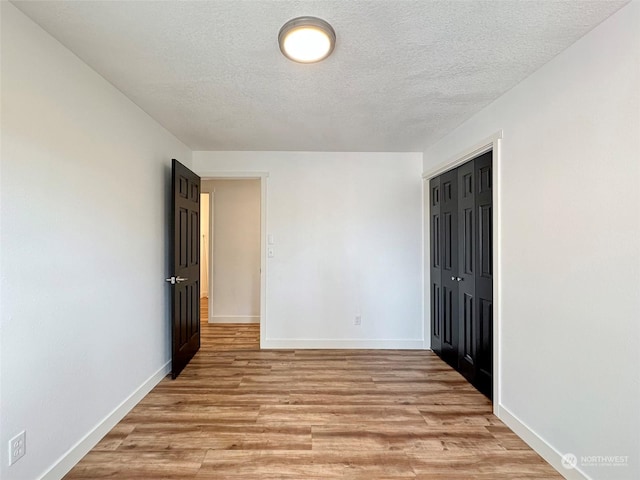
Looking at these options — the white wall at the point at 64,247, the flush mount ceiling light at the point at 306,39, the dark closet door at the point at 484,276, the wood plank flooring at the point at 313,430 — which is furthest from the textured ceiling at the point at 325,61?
the wood plank flooring at the point at 313,430

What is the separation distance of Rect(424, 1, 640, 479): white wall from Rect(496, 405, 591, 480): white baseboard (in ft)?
0.08

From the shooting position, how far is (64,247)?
5.63 ft

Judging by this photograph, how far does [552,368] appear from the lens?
1817 millimetres

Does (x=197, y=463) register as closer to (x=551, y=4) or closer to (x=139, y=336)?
(x=139, y=336)

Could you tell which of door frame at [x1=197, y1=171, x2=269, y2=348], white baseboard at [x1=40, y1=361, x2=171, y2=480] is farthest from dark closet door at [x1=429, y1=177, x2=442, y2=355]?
white baseboard at [x1=40, y1=361, x2=171, y2=480]

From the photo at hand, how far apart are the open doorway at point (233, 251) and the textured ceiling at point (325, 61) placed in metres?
2.19

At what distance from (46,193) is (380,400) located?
2.61 m

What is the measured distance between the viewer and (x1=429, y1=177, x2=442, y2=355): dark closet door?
136 inches

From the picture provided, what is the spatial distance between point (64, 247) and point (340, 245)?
8.56 ft

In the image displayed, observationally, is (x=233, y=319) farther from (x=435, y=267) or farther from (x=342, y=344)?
(x=435, y=267)

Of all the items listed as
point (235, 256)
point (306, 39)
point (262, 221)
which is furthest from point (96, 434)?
point (235, 256)

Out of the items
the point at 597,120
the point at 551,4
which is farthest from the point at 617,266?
the point at 551,4

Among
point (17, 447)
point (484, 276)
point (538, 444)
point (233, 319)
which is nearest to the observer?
point (17, 447)

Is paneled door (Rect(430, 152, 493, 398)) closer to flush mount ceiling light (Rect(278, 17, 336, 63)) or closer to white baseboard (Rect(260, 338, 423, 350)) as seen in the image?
white baseboard (Rect(260, 338, 423, 350))
